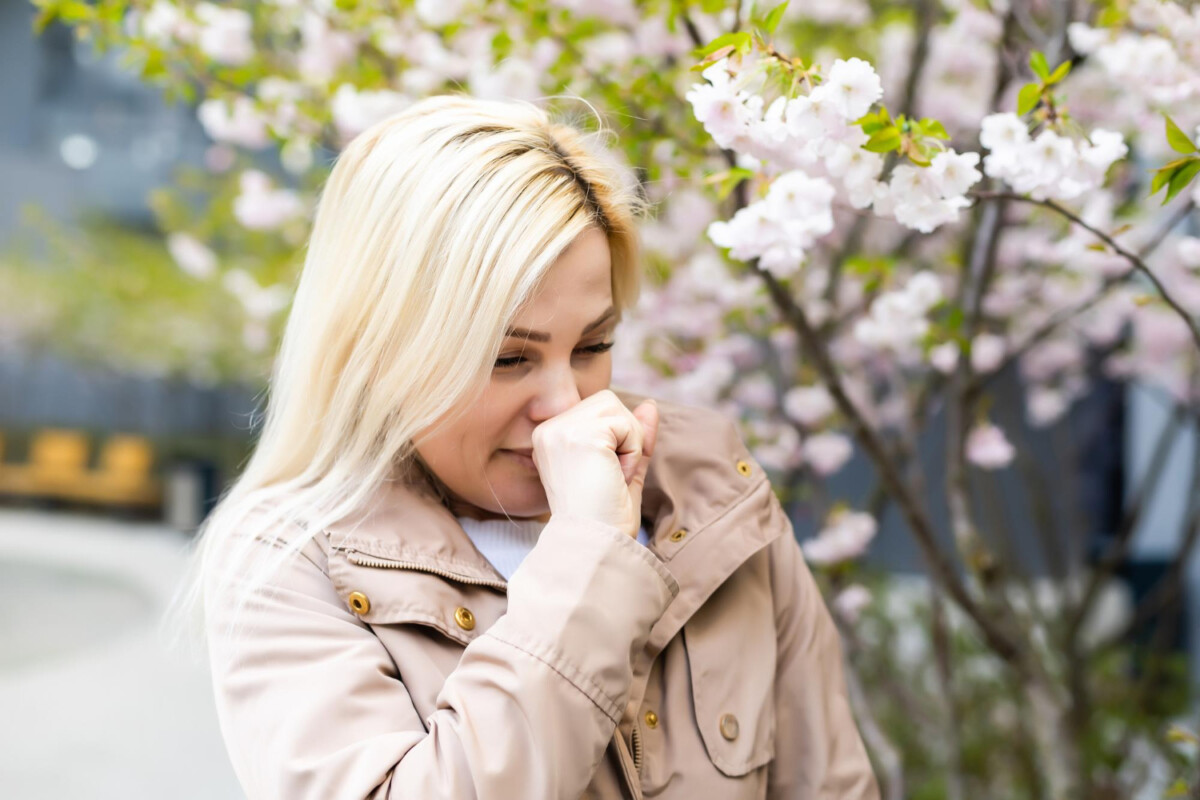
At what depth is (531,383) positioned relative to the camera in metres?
1.08

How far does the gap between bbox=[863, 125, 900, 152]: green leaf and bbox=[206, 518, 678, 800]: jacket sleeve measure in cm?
48

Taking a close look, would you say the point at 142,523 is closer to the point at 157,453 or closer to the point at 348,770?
the point at 157,453

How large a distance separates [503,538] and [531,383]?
21 cm

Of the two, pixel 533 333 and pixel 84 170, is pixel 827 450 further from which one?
pixel 84 170

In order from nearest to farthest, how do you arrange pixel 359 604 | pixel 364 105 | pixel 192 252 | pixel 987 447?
pixel 359 604 → pixel 364 105 → pixel 987 447 → pixel 192 252

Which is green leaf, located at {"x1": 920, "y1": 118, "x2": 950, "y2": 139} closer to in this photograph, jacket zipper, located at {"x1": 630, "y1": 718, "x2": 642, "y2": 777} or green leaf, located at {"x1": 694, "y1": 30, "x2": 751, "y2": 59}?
green leaf, located at {"x1": 694, "y1": 30, "x2": 751, "y2": 59}

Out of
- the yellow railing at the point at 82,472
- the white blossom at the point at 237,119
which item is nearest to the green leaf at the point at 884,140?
the white blossom at the point at 237,119

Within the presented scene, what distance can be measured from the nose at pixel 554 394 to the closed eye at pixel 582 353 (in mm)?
32

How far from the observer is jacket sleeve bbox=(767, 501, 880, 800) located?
1.17 metres

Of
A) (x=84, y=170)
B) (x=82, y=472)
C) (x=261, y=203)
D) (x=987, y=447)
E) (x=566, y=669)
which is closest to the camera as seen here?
(x=566, y=669)

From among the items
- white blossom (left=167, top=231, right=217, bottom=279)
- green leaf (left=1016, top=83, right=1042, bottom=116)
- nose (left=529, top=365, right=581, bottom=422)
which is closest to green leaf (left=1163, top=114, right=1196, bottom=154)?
green leaf (left=1016, top=83, right=1042, bottom=116)

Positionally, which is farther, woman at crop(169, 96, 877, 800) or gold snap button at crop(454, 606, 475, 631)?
gold snap button at crop(454, 606, 475, 631)

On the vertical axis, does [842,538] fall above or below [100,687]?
above

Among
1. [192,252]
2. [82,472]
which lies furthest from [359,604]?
[82,472]
